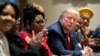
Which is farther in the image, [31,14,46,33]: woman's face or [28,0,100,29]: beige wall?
[28,0,100,29]: beige wall

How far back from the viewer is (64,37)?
218 cm

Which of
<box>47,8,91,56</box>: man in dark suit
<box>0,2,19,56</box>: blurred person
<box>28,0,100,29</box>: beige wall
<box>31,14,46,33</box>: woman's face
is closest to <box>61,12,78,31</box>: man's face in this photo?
<box>47,8,91,56</box>: man in dark suit

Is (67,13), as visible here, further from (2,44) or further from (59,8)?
(59,8)

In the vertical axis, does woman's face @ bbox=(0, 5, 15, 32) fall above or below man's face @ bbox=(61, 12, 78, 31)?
above

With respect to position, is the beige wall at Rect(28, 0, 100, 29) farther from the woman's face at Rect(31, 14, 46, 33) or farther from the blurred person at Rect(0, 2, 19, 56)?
the blurred person at Rect(0, 2, 19, 56)

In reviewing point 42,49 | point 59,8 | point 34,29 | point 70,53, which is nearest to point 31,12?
point 34,29

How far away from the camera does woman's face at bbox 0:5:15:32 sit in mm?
1478

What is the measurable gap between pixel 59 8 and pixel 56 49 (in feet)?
6.28

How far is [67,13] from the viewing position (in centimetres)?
220

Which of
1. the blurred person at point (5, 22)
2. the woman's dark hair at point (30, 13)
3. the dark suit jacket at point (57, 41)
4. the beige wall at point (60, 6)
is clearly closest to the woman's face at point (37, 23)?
the woman's dark hair at point (30, 13)

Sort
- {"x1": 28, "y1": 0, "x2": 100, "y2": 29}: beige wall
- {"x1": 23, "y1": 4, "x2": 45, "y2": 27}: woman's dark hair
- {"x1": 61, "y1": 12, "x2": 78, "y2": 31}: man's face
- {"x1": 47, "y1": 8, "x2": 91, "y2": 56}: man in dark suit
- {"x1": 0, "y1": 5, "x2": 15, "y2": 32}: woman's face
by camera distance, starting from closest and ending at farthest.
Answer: {"x1": 0, "y1": 5, "x2": 15, "y2": 32}: woman's face → {"x1": 23, "y1": 4, "x2": 45, "y2": 27}: woman's dark hair → {"x1": 47, "y1": 8, "x2": 91, "y2": 56}: man in dark suit → {"x1": 61, "y1": 12, "x2": 78, "y2": 31}: man's face → {"x1": 28, "y1": 0, "x2": 100, "y2": 29}: beige wall

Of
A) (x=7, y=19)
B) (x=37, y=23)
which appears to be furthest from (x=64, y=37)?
(x=7, y=19)

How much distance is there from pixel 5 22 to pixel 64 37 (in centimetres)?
79

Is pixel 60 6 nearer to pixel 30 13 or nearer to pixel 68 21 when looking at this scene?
pixel 68 21
